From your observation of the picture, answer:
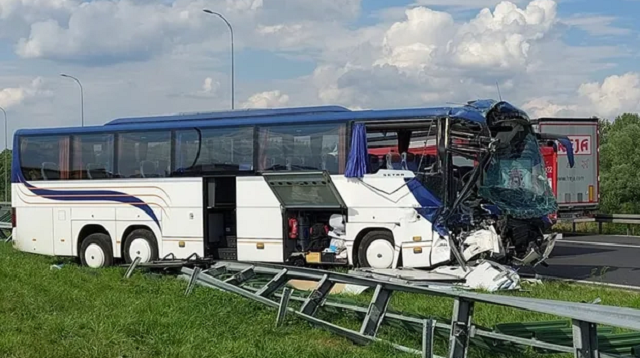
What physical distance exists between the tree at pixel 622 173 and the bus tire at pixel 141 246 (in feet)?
107

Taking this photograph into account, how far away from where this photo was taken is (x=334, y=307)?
984cm

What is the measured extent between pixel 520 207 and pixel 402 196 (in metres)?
2.15

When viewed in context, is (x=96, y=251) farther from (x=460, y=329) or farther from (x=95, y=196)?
(x=460, y=329)

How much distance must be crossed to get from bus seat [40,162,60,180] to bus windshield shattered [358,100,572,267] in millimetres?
8028

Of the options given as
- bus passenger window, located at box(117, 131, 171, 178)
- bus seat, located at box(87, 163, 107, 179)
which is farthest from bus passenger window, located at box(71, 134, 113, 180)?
bus passenger window, located at box(117, 131, 171, 178)

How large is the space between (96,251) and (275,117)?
535 cm

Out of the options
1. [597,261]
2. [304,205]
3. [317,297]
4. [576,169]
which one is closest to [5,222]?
[304,205]

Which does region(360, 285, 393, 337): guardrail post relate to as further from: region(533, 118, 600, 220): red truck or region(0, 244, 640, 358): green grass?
region(533, 118, 600, 220): red truck

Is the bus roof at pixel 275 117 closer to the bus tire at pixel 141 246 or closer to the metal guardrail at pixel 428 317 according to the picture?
the bus tire at pixel 141 246

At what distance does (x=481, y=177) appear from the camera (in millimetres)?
15445

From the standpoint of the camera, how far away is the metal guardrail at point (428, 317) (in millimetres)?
5980

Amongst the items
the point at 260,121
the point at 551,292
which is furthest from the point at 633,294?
the point at 260,121

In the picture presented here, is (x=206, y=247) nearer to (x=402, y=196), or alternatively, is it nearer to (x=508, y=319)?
(x=402, y=196)

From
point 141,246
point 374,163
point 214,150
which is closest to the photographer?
point 374,163
